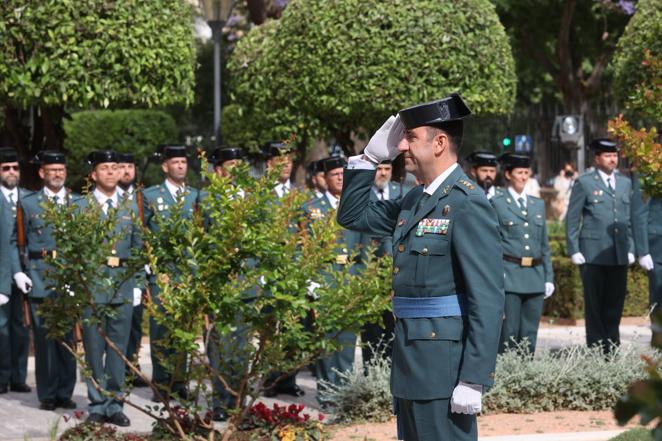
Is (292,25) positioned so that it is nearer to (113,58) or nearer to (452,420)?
(113,58)

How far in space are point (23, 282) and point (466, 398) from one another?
19.4 feet

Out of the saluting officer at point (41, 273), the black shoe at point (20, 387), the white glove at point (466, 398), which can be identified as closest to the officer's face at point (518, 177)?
the saluting officer at point (41, 273)

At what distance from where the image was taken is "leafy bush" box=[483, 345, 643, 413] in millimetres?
8469

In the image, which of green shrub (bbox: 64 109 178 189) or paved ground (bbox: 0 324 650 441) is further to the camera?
green shrub (bbox: 64 109 178 189)

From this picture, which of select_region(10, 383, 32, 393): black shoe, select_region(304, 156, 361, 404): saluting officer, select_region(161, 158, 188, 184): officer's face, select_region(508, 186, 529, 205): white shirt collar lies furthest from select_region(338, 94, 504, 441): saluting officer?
select_region(10, 383, 32, 393): black shoe

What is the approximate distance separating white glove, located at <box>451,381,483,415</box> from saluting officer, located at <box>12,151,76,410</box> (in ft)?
18.0

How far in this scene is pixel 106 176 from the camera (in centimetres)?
918

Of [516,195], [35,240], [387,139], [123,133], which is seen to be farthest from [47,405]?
[123,133]

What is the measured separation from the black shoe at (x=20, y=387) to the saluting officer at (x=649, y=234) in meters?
5.28

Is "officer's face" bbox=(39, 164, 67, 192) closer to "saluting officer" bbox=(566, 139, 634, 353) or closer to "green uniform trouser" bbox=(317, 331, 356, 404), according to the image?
"green uniform trouser" bbox=(317, 331, 356, 404)

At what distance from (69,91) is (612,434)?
5.26 metres

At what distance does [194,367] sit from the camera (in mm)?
7000

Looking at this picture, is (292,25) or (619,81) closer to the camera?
(292,25)

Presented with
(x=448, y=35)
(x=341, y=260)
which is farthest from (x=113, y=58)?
(x=448, y=35)
